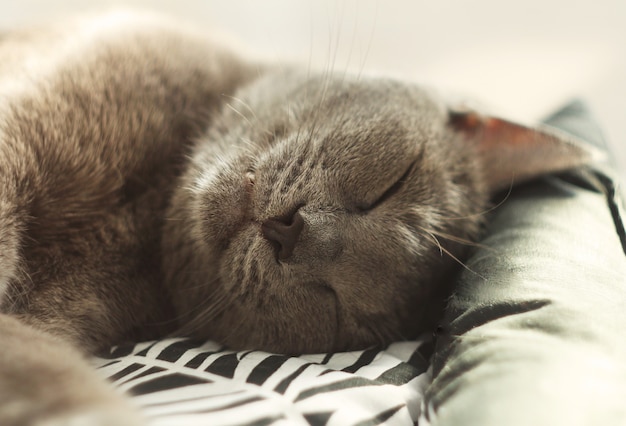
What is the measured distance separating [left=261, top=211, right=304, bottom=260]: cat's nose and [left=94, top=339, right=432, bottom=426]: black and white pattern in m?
0.19

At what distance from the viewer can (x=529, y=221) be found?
112 cm

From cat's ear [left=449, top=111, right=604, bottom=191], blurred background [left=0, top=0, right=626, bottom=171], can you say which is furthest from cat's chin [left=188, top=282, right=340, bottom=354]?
blurred background [left=0, top=0, right=626, bottom=171]

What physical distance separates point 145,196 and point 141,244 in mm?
104

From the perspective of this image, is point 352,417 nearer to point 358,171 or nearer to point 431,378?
point 431,378

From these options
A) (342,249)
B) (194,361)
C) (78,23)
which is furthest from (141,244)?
(78,23)

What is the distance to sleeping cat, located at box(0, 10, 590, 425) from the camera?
3.24 ft

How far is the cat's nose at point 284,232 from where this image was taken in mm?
938

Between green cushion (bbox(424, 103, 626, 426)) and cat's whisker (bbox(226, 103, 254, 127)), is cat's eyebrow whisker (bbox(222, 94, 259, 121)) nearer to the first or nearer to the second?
cat's whisker (bbox(226, 103, 254, 127))

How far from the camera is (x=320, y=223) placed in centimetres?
94

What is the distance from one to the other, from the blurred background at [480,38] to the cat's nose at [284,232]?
1396 millimetres

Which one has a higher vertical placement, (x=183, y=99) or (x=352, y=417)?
(x=183, y=99)

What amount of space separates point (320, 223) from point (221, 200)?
208 millimetres

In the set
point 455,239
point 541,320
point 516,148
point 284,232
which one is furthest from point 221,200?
point 516,148

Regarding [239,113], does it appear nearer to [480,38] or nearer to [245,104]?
[245,104]
